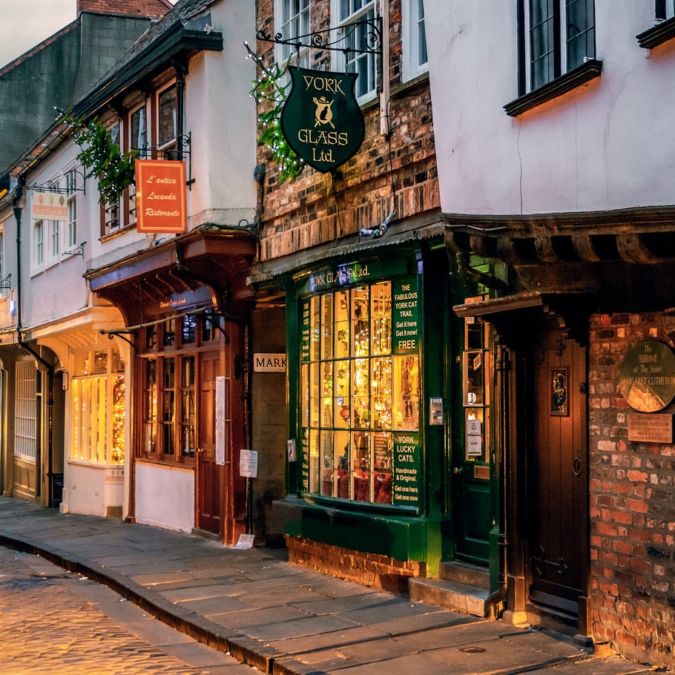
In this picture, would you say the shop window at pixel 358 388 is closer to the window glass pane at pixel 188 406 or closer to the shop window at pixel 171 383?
the shop window at pixel 171 383

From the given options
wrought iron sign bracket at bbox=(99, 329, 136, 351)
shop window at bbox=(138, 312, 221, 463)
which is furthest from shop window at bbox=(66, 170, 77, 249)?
shop window at bbox=(138, 312, 221, 463)

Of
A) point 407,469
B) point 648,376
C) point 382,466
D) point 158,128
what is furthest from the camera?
point 158,128

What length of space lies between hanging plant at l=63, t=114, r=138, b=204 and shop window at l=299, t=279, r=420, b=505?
4798 millimetres

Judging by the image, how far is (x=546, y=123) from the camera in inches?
308

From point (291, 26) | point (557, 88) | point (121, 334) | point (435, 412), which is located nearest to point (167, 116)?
point (291, 26)

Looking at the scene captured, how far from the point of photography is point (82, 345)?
1989 cm

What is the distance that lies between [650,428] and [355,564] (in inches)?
174

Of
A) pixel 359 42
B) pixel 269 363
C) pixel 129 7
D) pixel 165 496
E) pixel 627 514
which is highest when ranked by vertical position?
pixel 129 7

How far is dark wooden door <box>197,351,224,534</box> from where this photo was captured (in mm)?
14570

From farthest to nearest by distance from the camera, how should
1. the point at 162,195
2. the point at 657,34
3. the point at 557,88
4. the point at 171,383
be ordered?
the point at 171,383 → the point at 162,195 → the point at 557,88 → the point at 657,34

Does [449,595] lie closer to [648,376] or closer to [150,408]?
[648,376]

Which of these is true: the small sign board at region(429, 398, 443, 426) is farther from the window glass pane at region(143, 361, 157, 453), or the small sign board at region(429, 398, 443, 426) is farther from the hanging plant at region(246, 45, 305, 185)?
the window glass pane at region(143, 361, 157, 453)

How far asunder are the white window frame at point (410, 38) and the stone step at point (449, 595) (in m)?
→ 4.54

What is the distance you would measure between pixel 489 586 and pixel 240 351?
19.0ft
